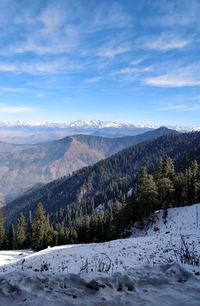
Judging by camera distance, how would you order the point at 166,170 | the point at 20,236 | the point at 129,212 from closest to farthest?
the point at 129,212 < the point at 166,170 < the point at 20,236

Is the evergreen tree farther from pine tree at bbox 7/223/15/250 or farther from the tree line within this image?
pine tree at bbox 7/223/15/250

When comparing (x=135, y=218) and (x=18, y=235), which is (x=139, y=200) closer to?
(x=135, y=218)

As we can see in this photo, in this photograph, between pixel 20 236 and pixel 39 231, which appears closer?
pixel 39 231

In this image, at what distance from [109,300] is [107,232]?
7455 centimetres

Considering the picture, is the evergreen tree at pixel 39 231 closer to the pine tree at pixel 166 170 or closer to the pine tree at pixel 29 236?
the pine tree at pixel 29 236

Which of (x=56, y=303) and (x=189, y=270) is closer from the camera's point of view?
(x=56, y=303)

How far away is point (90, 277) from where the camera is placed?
9.88 metres

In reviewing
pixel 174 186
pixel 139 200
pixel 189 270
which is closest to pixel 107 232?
pixel 139 200

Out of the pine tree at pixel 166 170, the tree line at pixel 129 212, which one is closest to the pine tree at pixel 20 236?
the tree line at pixel 129 212

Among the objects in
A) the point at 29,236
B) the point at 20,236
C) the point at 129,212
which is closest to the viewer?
the point at 129,212

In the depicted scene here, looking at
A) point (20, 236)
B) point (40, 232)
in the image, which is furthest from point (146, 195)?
point (20, 236)

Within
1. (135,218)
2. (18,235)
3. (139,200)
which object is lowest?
(18,235)

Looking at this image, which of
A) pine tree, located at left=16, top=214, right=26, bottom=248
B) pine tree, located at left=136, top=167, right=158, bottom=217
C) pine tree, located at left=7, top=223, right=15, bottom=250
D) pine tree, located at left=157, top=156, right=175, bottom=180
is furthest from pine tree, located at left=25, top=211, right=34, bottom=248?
pine tree, located at left=157, top=156, right=175, bottom=180

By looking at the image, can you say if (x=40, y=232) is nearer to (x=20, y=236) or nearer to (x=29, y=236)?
(x=29, y=236)
